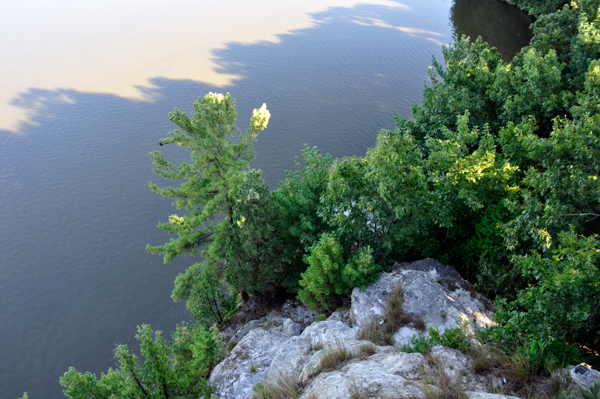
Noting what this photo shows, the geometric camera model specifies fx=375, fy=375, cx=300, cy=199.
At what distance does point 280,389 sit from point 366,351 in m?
2.71

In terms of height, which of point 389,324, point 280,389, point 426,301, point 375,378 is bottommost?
point 280,389

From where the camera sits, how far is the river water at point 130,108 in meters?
24.1

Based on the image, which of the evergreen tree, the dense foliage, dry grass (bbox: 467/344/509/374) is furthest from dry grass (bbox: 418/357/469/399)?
the evergreen tree

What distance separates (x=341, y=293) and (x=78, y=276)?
777 inches

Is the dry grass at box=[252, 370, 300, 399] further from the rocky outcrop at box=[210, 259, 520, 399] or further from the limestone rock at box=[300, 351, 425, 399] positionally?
the limestone rock at box=[300, 351, 425, 399]

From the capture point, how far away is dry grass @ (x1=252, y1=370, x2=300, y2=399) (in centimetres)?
988

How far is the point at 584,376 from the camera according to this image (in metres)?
8.15

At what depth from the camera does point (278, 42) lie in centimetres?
5438

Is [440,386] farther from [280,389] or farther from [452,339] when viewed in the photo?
[280,389]

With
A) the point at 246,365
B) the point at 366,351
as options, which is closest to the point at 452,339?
the point at 366,351

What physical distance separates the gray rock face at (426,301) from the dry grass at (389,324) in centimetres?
20

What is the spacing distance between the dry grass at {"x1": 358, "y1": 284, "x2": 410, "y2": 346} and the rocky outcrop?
0.71 ft

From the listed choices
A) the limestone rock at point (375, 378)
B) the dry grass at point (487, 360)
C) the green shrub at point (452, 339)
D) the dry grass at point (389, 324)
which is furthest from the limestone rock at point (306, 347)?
the dry grass at point (487, 360)

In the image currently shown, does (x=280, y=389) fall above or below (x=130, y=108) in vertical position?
below
